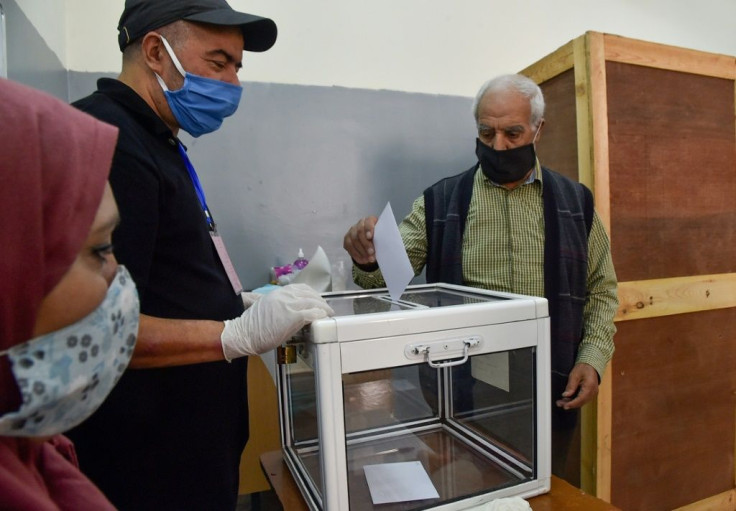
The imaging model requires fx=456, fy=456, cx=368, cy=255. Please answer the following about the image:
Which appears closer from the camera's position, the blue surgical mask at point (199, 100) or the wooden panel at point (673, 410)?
the blue surgical mask at point (199, 100)

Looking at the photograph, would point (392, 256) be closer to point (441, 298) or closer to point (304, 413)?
point (441, 298)

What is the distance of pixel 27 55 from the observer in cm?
119

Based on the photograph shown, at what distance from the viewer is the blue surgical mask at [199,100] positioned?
0.89m

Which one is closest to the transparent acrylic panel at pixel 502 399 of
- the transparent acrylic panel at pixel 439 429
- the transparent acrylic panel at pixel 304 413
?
the transparent acrylic panel at pixel 439 429

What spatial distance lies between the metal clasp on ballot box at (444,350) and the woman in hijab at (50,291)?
1.32 ft

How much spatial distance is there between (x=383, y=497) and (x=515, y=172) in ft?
2.93

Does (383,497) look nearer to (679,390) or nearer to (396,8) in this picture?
(679,390)

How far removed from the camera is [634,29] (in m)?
2.56

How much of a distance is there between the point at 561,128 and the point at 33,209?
1.62 m

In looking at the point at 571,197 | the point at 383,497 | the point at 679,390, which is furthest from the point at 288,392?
the point at 679,390

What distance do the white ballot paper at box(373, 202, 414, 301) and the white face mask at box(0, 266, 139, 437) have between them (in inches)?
19.8

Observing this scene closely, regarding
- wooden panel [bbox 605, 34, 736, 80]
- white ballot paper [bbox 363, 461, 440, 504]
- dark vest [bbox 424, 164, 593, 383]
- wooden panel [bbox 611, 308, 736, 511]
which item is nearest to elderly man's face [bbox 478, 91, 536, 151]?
dark vest [bbox 424, 164, 593, 383]

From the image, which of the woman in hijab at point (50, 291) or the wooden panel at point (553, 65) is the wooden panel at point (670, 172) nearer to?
the wooden panel at point (553, 65)

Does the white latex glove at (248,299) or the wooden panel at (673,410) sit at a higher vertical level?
the white latex glove at (248,299)
